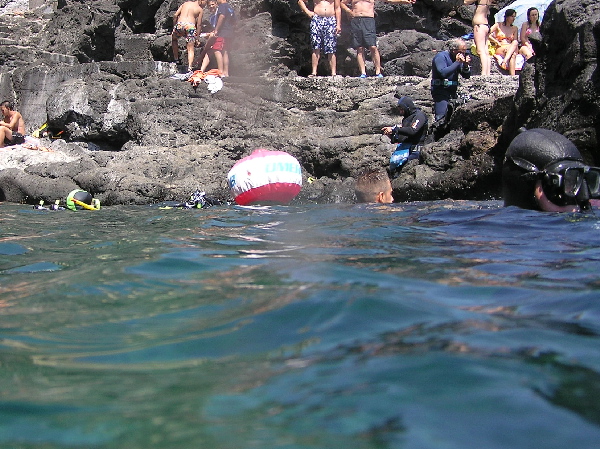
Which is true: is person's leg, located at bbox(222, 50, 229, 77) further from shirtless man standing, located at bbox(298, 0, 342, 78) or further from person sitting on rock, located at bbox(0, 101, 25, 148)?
person sitting on rock, located at bbox(0, 101, 25, 148)

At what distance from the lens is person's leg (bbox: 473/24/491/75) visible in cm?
1073

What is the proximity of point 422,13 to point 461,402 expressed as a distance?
47.4ft

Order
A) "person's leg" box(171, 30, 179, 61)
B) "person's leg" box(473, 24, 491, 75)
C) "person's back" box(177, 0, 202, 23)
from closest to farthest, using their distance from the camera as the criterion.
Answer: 1. "person's leg" box(473, 24, 491, 75)
2. "person's back" box(177, 0, 202, 23)
3. "person's leg" box(171, 30, 179, 61)

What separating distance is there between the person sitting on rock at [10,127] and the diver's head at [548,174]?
10117mm

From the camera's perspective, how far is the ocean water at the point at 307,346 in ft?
4.43

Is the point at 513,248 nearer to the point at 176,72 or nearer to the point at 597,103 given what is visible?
the point at 597,103

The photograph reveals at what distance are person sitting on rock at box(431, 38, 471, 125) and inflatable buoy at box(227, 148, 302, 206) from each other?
3672mm

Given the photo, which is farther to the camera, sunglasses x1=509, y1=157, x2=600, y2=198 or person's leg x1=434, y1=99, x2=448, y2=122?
person's leg x1=434, y1=99, x2=448, y2=122

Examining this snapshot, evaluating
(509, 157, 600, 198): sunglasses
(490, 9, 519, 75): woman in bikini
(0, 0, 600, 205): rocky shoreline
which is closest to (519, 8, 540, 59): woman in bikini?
(490, 9, 519, 75): woman in bikini

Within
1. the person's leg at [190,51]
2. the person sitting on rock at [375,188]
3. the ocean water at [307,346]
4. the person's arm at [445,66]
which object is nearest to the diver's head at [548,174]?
the ocean water at [307,346]

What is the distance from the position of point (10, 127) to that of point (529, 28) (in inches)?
399

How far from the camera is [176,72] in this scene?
40.5 feet

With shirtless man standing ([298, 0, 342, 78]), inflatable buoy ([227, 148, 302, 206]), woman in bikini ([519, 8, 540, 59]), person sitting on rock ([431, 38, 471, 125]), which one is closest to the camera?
inflatable buoy ([227, 148, 302, 206])

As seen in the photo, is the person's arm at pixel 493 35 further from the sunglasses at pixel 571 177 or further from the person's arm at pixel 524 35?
the sunglasses at pixel 571 177
